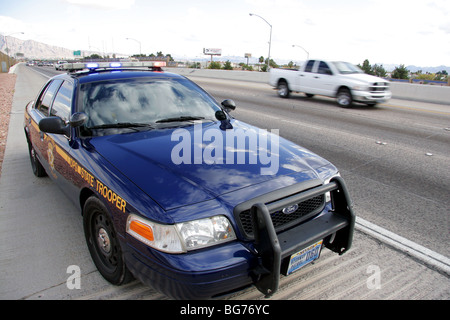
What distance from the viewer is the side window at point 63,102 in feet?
11.2

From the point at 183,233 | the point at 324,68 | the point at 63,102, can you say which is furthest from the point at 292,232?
the point at 324,68

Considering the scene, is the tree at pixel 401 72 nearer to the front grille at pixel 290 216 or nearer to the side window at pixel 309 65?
the side window at pixel 309 65

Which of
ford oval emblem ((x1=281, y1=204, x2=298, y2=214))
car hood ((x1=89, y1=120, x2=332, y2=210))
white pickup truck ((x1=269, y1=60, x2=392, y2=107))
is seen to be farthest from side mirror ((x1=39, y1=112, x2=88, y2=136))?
white pickup truck ((x1=269, y1=60, x2=392, y2=107))

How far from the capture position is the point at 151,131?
3182 mm

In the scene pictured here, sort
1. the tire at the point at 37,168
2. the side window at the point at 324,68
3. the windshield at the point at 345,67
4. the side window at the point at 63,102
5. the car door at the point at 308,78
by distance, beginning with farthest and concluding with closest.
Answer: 1. the car door at the point at 308,78
2. the side window at the point at 324,68
3. the windshield at the point at 345,67
4. the tire at the point at 37,168
5. the side window at the point at 63,102

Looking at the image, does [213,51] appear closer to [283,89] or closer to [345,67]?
[283,89]

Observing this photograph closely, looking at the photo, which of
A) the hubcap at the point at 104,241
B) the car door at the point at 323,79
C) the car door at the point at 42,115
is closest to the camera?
the hubcap at the point at 104,241

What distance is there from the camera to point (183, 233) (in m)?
2.06

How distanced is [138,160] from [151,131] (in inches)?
26.0

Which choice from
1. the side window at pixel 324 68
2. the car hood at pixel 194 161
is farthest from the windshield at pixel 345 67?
the car hood at pixel 194 161

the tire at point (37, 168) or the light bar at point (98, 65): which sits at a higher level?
the light bar at point (98, 65)

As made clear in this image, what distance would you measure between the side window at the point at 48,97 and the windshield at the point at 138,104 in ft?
3.17

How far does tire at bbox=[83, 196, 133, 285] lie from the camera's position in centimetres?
249

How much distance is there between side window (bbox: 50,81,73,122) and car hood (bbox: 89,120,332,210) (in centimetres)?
72
